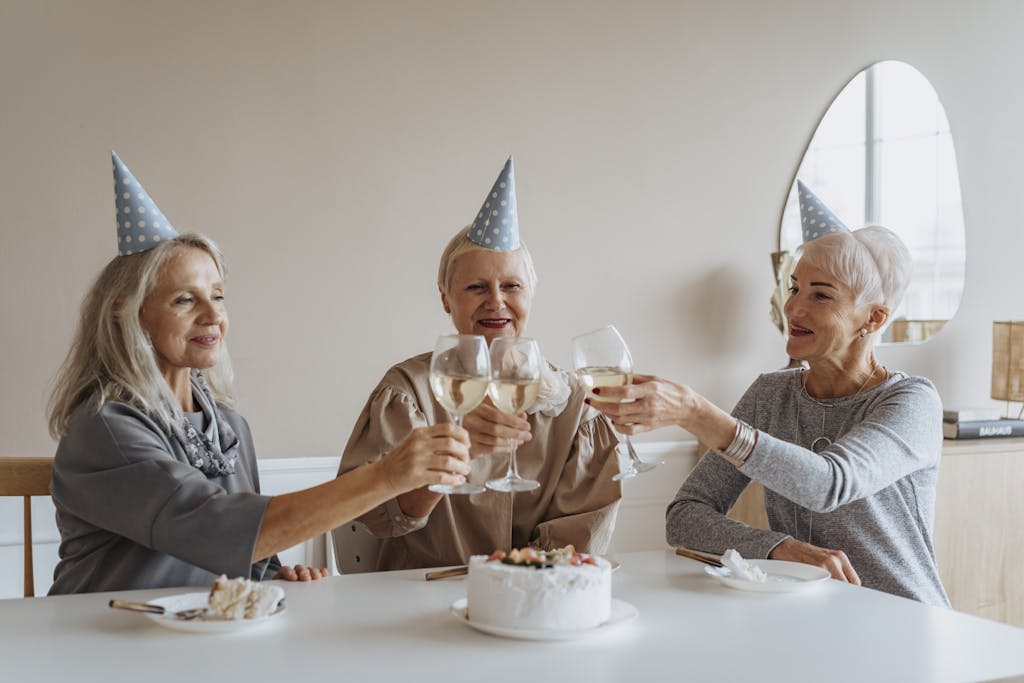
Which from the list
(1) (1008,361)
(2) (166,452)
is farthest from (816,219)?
(1) (1008,361)

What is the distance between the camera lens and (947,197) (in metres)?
4.19

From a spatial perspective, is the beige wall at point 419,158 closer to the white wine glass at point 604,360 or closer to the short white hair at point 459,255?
the short white hair at point 459,255

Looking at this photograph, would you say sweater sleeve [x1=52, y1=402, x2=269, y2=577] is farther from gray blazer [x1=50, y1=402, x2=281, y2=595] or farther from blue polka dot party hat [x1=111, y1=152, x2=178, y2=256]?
blue polka dot party hat [x1=111, y1=152, x2=178, y2=256]

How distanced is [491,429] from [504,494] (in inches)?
14.5

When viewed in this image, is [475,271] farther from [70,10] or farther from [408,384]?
[70,10]

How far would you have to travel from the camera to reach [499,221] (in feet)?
6.92

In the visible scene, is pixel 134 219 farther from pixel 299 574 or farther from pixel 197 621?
pixel 197 621

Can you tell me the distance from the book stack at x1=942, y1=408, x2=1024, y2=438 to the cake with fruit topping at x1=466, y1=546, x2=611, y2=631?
2.57 m

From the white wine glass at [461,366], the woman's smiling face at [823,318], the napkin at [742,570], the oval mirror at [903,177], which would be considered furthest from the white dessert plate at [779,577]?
the oval mirror at [903,177]

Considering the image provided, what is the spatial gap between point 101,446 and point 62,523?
0.22 metres

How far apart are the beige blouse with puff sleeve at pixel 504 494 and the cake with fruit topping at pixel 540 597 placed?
24.5 inches

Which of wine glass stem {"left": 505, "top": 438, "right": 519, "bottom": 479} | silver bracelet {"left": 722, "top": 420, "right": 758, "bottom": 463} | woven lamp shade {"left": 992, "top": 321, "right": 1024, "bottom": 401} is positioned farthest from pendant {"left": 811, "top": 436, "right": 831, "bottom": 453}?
woven lamp shade {"left": 992, "top": 321, "right": 1024, "bottom": 401}

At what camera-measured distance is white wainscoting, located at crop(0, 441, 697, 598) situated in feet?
8.99

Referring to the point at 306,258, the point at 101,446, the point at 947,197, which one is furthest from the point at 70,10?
the point at 947,197
